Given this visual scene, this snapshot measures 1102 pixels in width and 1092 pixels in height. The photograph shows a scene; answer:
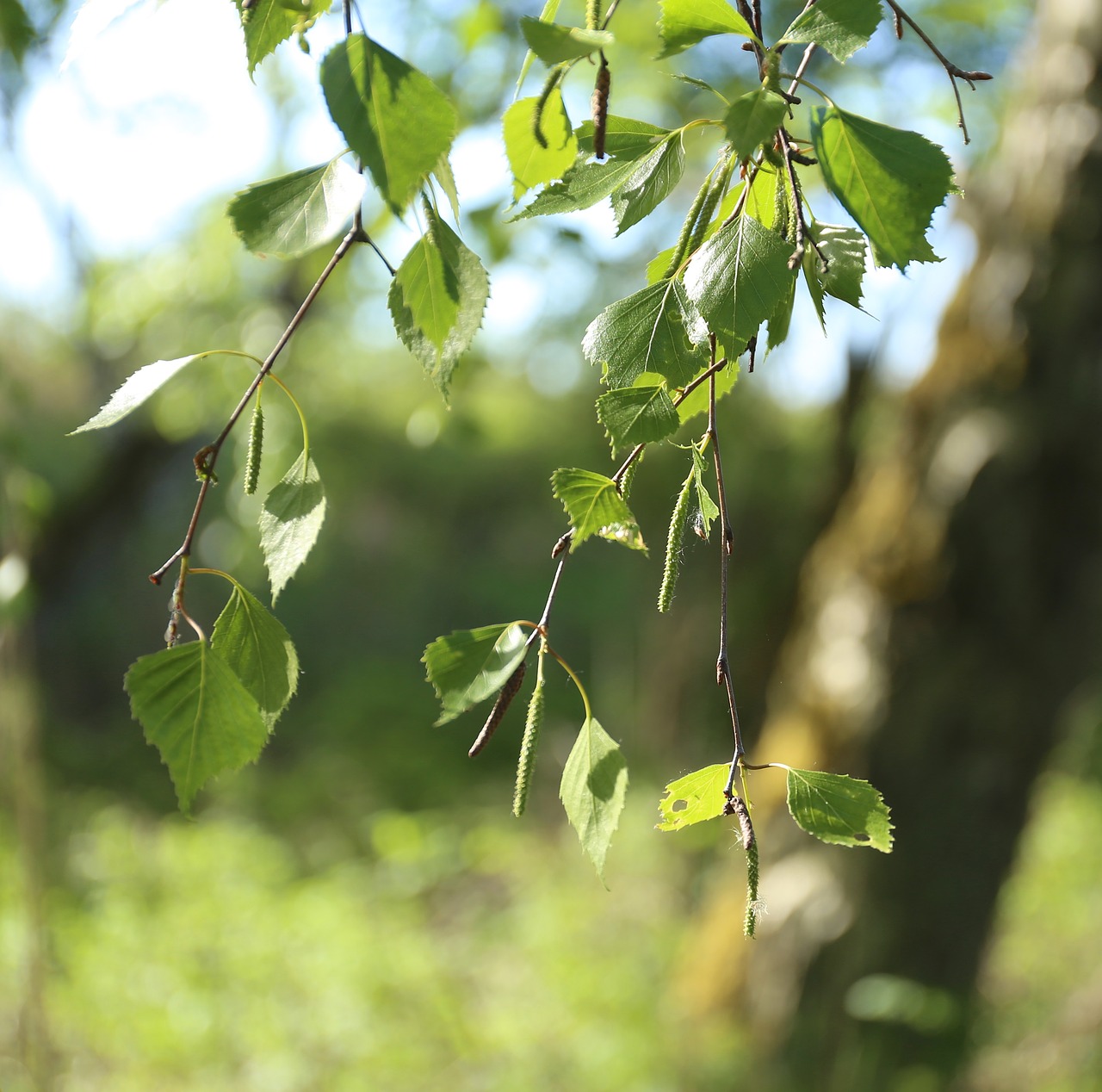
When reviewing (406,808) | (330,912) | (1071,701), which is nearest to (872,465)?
(1071,701)

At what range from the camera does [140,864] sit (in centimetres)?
226

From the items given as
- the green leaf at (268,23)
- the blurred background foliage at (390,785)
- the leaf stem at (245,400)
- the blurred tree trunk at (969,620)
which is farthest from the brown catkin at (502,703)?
the blurred tree trunk at (969,620)

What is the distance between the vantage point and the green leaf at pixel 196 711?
32 centimetres

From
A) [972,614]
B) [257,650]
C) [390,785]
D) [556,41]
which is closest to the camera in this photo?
[556,41]

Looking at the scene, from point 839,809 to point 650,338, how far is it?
167 mm

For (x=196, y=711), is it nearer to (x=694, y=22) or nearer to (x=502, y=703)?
(x=502, y=703)

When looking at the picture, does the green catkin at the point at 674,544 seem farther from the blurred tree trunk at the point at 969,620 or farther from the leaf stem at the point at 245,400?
the blurred tree trunk at the point at 969,620

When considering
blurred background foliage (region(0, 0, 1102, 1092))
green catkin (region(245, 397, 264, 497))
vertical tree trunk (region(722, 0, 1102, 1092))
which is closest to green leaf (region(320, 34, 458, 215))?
green catkin (region(245, 397, 264, 497))

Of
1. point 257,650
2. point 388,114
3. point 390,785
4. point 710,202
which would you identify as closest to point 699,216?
point 710,202

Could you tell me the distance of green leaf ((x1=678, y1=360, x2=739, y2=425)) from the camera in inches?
14.3

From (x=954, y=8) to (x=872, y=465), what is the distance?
36.4 inches

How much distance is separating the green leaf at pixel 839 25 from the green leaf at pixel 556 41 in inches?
2.5

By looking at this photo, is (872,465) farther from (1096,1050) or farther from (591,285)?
(1096,1050)

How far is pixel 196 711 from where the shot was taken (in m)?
0.33
